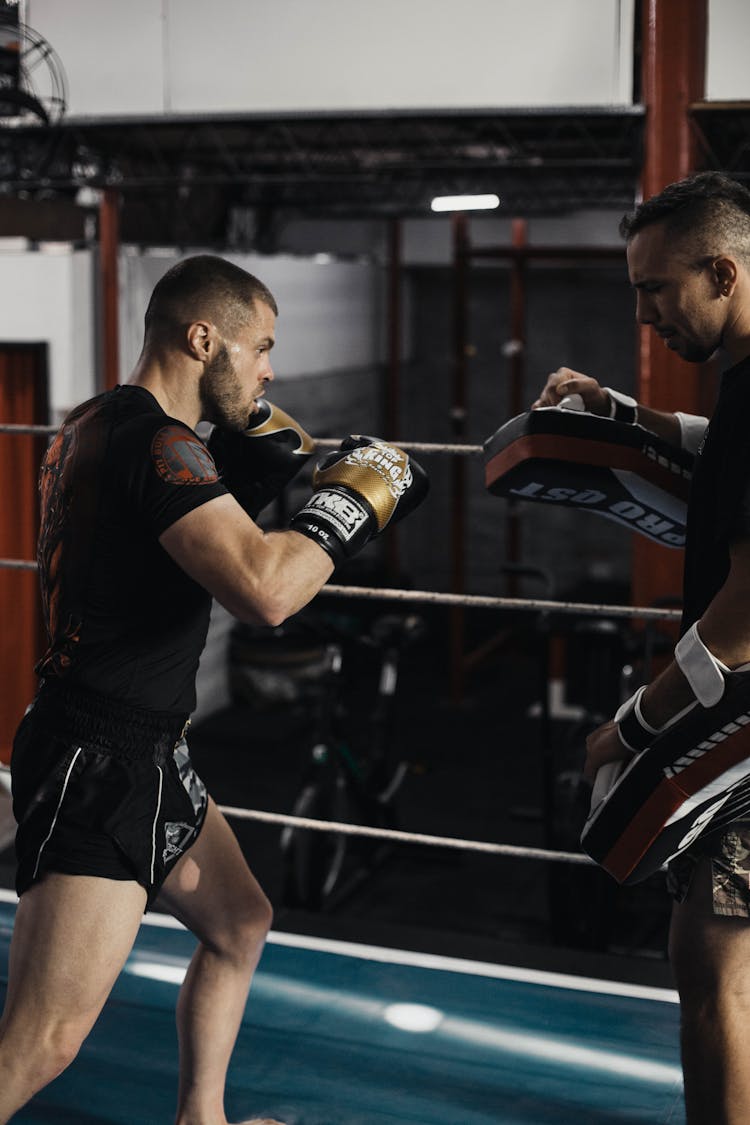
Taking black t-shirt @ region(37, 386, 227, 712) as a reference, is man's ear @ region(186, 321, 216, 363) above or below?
above

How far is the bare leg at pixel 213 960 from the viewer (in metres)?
1.77

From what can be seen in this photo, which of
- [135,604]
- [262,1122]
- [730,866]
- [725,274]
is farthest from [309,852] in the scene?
[725,274]

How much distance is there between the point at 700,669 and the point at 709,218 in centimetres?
50

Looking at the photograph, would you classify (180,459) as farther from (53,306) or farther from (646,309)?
(53,306)

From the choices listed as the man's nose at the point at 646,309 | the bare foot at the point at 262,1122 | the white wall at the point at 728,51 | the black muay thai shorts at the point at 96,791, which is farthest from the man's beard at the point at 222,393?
the white wall at the point at 728,51

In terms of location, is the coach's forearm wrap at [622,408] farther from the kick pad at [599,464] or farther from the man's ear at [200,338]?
the man's ear at [200,338]

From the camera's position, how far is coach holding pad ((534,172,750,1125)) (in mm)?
1411

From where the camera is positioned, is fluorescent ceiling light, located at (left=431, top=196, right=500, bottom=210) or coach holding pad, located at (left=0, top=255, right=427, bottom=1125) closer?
coach holding pad, located at (left=0, top=255, right=427, bottom=1125)

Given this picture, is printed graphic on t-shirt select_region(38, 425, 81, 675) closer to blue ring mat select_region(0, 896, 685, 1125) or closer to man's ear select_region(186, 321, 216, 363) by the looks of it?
man's ear select_region(186, 321, 216, 363)

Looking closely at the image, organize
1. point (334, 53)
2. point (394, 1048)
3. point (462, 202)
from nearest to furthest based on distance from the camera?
point (394, 1048), point (334, 53), point (462, 202)

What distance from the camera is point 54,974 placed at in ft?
4.94

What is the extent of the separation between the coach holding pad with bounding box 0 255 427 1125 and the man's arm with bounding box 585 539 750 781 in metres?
0.40

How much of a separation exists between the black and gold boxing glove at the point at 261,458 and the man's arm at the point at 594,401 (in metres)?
0.36

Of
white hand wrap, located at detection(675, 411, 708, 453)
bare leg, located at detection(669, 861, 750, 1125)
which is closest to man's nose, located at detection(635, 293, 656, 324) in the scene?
white hand wrap, located at detection(675, 411, 708, 453)
